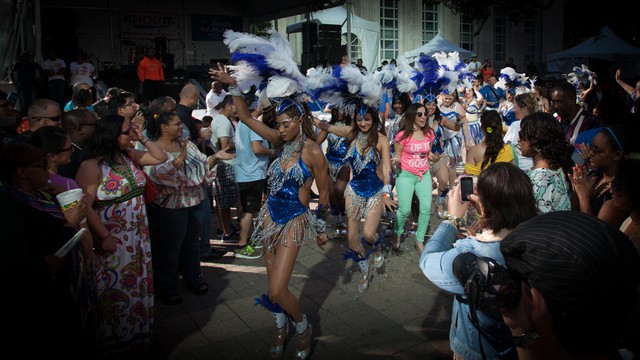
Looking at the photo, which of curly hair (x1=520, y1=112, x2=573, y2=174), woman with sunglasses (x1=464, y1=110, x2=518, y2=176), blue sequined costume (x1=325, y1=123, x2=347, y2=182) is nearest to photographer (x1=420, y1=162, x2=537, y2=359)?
curly hair (x1=520, y1=112, x2=573, y2=174)

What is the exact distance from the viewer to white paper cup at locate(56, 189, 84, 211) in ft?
9.59

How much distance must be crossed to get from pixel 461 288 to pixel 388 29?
2779 centimetres

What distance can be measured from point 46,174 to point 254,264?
3326mm

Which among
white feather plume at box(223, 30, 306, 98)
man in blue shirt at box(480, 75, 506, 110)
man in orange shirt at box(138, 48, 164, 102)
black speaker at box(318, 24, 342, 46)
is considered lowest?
white feather plume at box(223, 30, 306, 98)

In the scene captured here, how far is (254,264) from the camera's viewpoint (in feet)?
19.4

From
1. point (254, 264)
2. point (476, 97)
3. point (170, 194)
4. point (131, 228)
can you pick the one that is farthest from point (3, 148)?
point (476, 97)

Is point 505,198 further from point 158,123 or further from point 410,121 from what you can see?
point 410,121

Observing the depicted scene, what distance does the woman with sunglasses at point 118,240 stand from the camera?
3609 millimetres

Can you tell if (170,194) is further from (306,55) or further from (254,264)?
(306,55)

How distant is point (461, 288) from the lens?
2.07m

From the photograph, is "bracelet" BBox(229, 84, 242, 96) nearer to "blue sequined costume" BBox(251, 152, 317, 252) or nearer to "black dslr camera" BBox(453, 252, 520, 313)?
"blue sequined costume" BBox(251, 152, 317, 252)

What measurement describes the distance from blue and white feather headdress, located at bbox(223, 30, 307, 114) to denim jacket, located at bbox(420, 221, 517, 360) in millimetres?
1997

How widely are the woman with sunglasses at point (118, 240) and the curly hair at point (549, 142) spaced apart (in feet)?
9.73

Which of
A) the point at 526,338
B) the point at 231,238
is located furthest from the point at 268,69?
the point at 231,238
